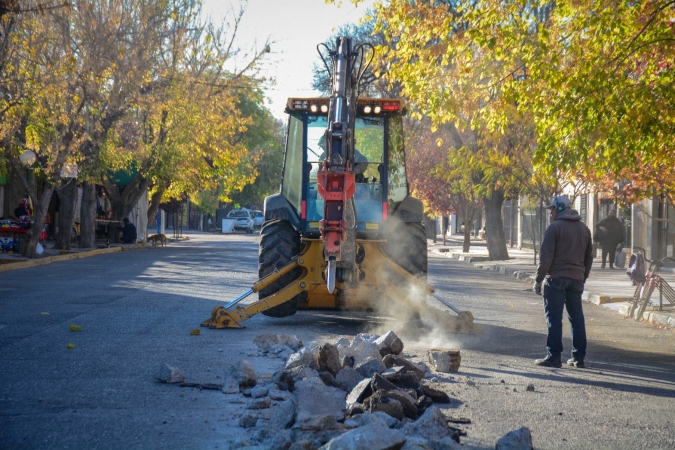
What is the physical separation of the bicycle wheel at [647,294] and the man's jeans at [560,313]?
5302mm

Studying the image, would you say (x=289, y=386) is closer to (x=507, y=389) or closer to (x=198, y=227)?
(x=507, y=389)

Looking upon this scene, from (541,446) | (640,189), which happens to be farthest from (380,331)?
(640,189)

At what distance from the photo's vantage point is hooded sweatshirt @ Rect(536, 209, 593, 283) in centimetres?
956

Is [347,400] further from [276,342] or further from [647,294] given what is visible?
[647,294]

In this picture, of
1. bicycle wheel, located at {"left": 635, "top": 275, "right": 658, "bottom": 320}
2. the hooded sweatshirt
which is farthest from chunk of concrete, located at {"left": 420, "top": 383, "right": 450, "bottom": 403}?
bicycle wheel, located at {"left": 635, "top": 275, "right": 658, "bottom": 320}

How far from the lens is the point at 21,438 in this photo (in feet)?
19.2

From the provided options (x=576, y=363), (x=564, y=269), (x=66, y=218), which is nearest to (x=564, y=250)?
(x=564, y=269)

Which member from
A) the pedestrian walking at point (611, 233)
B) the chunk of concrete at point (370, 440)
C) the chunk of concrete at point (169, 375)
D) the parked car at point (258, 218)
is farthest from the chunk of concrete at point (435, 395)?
the parked car at point (258, 218)

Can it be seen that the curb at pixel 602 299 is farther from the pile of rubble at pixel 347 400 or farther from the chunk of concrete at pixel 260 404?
the chunk of concrete at pixel 260 404

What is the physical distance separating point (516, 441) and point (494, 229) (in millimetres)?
28926

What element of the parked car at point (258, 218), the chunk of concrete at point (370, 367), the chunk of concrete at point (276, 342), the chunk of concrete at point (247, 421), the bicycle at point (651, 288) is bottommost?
the chunk of concrete at point (247, 421)

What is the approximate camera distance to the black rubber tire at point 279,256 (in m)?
12.6

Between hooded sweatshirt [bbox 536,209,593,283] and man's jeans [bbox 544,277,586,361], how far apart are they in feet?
0.32

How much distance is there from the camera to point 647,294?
47.7ft
